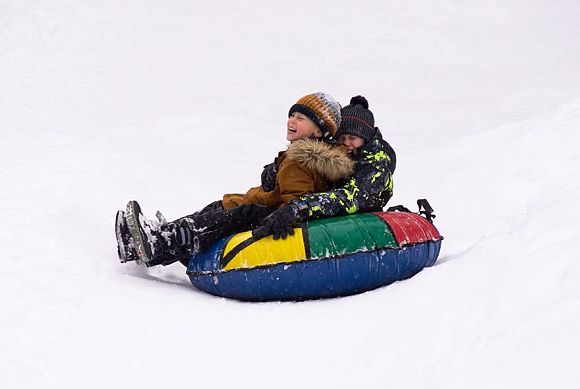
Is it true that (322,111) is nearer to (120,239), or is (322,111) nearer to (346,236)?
(346,236)

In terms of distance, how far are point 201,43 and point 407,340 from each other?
34.1ft

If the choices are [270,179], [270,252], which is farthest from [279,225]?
[270,179]

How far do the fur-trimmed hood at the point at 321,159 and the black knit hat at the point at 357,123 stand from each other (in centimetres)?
25

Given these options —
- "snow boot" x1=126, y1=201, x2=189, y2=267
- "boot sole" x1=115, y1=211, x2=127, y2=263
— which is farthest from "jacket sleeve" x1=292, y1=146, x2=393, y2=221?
"boot sole" x1=115, y1=211, x2=127, y2=263

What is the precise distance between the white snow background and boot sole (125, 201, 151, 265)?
0.59ft

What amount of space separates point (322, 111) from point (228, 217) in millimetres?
836

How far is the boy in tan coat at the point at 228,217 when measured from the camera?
4.06 metres

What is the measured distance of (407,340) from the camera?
2.95m

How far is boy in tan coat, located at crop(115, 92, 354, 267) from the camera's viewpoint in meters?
4.06

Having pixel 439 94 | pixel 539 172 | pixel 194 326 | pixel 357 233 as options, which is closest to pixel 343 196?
pixel 357 233

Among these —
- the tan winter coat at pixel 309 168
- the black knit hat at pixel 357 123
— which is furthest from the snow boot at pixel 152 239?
the black knit hat at pixel 357 123

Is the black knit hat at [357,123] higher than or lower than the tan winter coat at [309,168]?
higher

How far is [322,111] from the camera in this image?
450cm

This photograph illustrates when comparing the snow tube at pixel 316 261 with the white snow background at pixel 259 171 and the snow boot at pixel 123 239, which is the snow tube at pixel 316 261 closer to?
the white snow background at pixel 259 171
